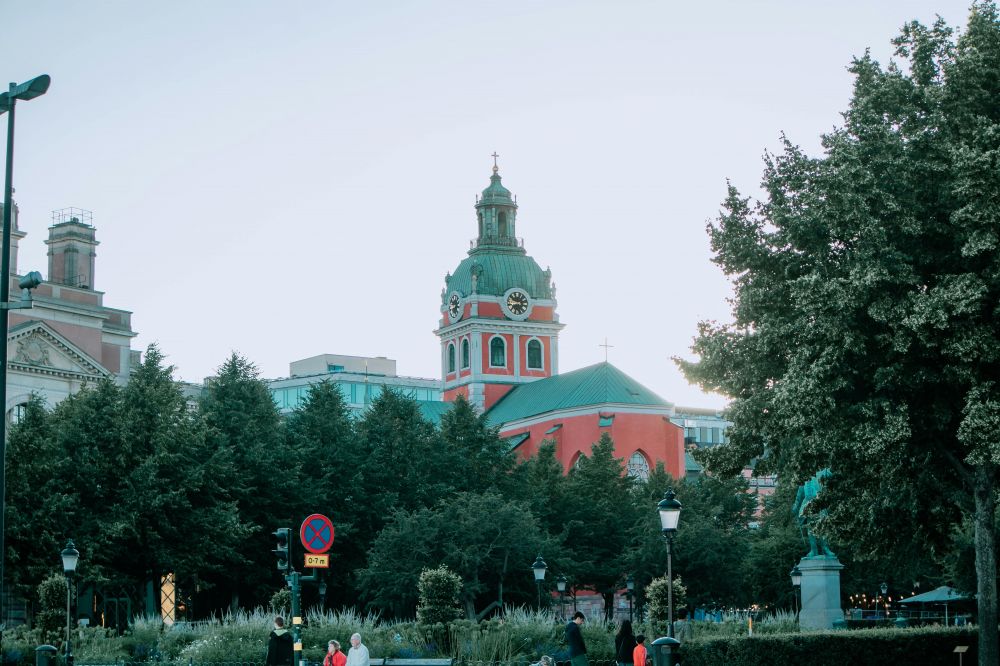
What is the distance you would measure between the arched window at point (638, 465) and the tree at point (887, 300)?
62.8 metres

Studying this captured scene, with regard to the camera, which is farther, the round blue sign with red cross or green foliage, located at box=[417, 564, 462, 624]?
green foliage, located at box=[417, 564, 462, 624]

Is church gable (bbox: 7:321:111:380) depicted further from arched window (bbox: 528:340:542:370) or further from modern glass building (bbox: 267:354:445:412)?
modern glass building (bbox: 267:354:445:412)

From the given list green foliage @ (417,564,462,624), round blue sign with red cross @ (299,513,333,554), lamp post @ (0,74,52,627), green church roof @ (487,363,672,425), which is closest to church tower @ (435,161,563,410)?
green church roof @ (487,363,672,425)

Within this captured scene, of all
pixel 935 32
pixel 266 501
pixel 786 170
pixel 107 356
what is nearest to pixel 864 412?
pixel 786 170

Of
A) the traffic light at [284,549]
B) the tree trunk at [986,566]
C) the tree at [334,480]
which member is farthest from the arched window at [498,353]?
the traffic light at [284,549]

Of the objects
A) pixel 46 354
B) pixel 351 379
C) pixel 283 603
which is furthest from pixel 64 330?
pixel 351 379

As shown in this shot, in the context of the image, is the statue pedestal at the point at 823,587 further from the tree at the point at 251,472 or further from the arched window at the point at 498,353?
the arched window at the point at 498,353

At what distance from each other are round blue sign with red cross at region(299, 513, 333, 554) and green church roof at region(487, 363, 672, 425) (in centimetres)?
7037

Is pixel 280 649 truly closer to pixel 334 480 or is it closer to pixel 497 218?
pixel 334 480

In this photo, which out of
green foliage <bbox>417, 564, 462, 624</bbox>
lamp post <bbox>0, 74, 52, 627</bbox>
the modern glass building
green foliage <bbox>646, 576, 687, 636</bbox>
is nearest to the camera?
lamp post <bbox>0, 74, 52, 627</bbox>

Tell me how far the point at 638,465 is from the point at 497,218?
1120 inches

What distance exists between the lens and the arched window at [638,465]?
3533 inches

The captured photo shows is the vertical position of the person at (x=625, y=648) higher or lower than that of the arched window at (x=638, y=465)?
lower

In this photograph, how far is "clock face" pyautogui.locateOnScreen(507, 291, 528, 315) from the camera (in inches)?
4201
